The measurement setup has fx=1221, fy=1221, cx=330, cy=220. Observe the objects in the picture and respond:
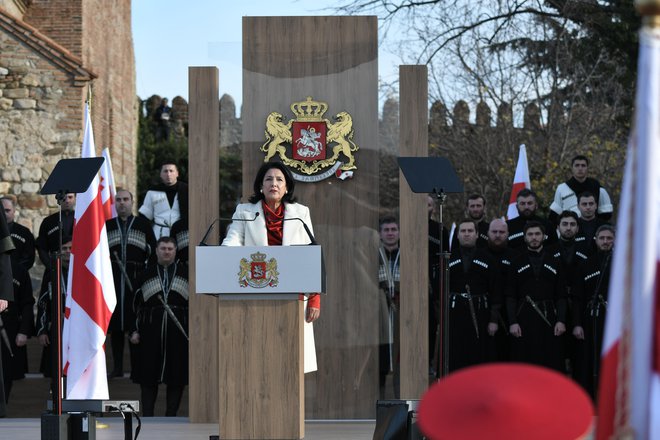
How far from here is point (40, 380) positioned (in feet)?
38.5

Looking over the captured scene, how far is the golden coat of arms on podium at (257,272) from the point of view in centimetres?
657

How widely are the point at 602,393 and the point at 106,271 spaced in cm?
578

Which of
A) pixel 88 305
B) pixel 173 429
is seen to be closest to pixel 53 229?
pixel 88 305

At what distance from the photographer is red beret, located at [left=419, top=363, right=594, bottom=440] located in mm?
2424

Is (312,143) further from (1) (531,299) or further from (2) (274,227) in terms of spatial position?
(1) (531,299)

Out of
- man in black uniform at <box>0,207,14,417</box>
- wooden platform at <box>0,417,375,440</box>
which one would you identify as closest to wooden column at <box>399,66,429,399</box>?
wooden platform at <box>0,417,375,440</box>

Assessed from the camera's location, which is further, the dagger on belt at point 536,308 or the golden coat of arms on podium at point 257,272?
the dagger on belt at point 536,308

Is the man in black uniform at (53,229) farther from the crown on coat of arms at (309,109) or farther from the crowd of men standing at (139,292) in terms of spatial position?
the crown on coat of arms at (309,109)

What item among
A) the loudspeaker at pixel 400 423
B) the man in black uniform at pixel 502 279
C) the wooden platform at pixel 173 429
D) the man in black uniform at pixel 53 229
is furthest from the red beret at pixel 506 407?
the man in black uniform at pixel 53 229

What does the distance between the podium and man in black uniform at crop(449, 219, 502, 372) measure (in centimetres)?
384

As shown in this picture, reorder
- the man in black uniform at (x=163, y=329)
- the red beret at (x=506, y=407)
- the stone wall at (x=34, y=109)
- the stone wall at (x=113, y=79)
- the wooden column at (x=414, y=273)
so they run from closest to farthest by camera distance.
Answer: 1. the red beret at (x=506, y=407)
2. the wooden column at (x=414, y=273)
3. the man in black uniform at (x=163, y=329)
4. the stone wall at (x=34, y=109)
5. the stone wall at (x=113, y=79)

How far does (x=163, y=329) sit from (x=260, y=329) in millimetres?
3568

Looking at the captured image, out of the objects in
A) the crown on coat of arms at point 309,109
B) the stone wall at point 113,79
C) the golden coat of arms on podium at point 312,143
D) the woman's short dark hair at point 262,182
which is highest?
the stone wall at point 113,79

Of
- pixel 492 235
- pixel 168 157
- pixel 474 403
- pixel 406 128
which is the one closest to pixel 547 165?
pixel 492 235
